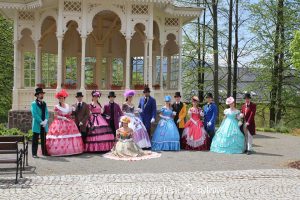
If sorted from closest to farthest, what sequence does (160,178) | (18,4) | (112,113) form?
1. (160,178)
2. (112,113)
3. (18,4)

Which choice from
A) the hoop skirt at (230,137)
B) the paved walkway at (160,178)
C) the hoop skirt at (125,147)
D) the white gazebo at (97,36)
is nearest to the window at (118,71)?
the white gazebo at (97,36)

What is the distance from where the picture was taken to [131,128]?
1136 centimetres

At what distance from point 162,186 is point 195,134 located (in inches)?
197

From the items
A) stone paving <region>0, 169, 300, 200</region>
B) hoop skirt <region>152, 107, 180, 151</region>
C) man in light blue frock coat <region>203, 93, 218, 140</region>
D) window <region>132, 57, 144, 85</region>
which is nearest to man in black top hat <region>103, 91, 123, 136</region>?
hoop skirt <region>152, 107, 180, 151</region>

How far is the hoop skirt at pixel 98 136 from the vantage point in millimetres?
11359

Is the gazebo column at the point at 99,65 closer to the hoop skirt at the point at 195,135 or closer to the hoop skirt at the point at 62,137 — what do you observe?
the hoop skirt at the point at 195,135

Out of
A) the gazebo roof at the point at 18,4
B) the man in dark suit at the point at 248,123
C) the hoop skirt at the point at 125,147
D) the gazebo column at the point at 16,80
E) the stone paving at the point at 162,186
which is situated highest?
the gazebo roof at the point at 18,4

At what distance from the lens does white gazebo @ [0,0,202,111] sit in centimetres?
1423

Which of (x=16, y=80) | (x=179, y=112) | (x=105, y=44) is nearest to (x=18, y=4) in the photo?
(x=16, y=80)

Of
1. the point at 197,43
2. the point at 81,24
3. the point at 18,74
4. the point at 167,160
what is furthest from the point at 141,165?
the point at 197,43

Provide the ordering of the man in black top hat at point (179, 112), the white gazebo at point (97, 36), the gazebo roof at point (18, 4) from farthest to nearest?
the gazebo roof at point (18, 4) < the white gazebo at point (97, 36) < the man in black top hat at point (179, 112)

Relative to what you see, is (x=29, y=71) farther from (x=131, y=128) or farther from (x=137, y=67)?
(x=131, y=128)

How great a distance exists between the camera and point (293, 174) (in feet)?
28.8

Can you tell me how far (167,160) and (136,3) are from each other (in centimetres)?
629
